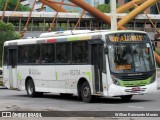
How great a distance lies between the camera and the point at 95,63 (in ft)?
70.3

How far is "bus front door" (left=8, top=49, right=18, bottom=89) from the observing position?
28.1 meters

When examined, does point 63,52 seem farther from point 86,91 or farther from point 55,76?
point 86,91

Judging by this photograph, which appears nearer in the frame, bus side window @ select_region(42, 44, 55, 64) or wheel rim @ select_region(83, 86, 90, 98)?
wheel rim @ select_region(83, 86, 90, 98)

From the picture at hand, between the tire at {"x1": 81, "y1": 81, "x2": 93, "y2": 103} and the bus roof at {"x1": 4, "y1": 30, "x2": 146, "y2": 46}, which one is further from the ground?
the bus roof at {"x1": 4, "y1": 30, "x2": 146, "y2": 46}

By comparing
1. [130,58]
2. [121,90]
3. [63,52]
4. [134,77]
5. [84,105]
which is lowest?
[84,105]

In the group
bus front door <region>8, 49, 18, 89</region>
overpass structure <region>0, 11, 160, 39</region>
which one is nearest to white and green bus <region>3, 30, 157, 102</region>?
bus front door <region>8, 49, 18, 89</region>

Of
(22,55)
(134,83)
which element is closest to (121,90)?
(134,83)

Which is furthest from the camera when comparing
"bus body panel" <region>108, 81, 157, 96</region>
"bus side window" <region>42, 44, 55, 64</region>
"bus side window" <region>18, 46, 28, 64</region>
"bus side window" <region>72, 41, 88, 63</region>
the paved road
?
"bus side window" <region>18, 46, 28, 64</region>

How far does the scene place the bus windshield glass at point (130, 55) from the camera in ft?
68.4

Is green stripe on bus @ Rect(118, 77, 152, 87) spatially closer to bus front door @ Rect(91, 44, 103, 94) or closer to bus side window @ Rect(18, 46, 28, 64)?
bus front door @ Rect(91, 44, 103, 94)

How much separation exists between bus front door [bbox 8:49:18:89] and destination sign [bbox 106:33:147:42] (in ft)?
26.8

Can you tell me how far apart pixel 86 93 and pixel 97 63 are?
1.42 m

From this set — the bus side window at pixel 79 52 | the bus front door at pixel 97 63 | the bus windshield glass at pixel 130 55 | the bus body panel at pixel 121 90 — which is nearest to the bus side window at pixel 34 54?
the bus side window at pixel 79 52

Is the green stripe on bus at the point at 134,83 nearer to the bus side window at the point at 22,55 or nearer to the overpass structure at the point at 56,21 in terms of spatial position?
the bus side window at the point at 22,55
